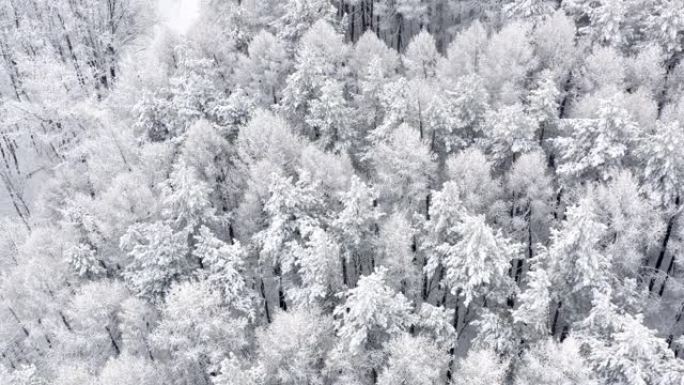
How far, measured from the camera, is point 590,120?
35.7 m

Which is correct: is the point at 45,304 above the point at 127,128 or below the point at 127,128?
below

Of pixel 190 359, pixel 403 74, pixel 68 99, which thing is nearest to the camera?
pixel 190 359

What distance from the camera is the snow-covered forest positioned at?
3152 centimetres

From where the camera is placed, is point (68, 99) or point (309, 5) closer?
point (309, 5)

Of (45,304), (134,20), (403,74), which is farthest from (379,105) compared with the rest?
(134,20)

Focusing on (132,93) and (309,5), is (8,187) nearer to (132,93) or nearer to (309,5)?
(132,93)

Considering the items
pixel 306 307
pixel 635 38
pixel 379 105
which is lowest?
pixel 306 307

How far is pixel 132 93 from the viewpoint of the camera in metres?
50.2

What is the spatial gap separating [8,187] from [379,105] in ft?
135

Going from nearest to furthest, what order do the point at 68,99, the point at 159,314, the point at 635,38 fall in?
the point at 159,314 < the point at 635,38 < the point at 68,99

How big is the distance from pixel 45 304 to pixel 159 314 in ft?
29.4

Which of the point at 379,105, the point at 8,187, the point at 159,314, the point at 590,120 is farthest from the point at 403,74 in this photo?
the point at 8,187

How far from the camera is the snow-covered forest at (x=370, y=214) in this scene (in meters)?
31.5

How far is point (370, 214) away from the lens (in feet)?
117
